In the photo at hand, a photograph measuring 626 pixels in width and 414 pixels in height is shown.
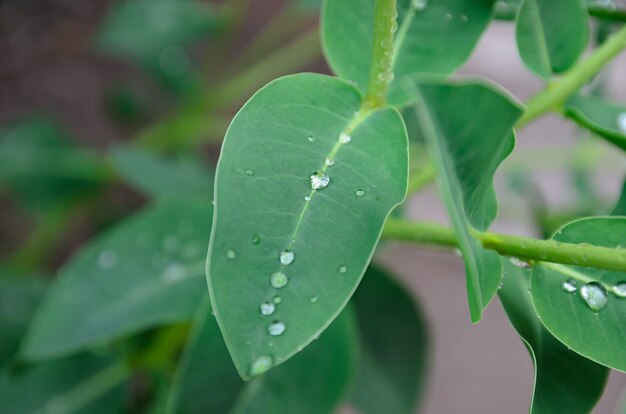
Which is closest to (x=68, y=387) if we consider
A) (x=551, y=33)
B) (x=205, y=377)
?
(x=205, y=377)

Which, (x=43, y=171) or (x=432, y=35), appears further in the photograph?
(x=43, y=171)

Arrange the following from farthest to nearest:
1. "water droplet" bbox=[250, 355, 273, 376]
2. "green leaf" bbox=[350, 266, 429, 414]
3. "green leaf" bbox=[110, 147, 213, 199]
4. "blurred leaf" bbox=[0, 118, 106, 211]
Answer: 1. "blurred leaf" bbox=[0, 118, 106, 211]
2. "green leaf" bbox=[110, 147, 213, 199]
3. "green leaf" bbox=[350, 266, 429, 414]
4. "water droplet" bbox=[250, 355, 273, 376]

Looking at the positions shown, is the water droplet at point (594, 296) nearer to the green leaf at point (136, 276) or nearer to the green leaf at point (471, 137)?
the green leaf at point (471, 137)

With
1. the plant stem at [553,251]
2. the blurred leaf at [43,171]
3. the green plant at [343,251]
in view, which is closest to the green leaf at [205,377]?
the green plant at [343,251]

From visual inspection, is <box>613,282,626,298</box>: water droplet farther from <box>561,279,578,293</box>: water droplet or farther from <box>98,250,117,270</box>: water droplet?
<box>98,250,117,270</box>: water droplet

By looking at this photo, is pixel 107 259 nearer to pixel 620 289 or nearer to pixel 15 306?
pixel 15 306

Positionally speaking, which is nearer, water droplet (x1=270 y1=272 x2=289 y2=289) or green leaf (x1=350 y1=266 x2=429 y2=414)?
water droplet (x1=270 y1=272 x2=289 y2=289)

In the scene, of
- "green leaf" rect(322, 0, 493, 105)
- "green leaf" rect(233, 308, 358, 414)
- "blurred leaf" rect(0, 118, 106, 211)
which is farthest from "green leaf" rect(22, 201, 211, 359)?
"blurred leaf" rect(0, 118, 106, 211)
